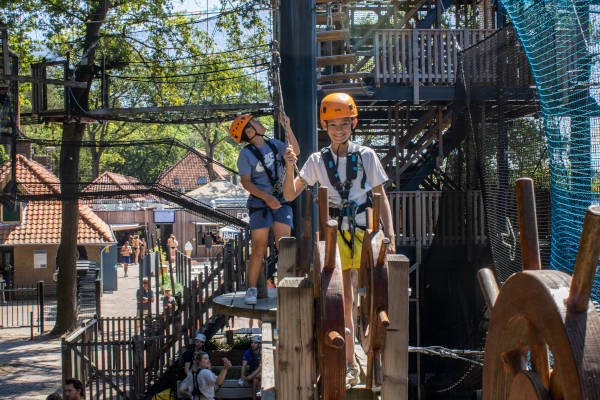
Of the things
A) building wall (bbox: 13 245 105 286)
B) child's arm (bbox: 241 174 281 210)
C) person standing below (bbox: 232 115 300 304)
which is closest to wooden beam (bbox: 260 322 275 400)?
person standing below (bbox: 232 115 300 304)

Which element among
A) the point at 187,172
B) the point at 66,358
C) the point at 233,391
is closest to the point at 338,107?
the point at 233,391

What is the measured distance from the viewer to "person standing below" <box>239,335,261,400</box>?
437 inches

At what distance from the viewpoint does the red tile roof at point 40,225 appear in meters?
27.3

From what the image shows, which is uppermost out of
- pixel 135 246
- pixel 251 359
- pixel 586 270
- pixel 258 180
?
pixel 258 180

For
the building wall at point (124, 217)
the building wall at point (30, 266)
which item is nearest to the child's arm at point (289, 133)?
the building wall at point (30, 266)

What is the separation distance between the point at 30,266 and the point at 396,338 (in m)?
27.7

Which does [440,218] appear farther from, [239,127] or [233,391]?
[239,127]

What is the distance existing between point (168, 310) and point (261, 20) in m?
11.0

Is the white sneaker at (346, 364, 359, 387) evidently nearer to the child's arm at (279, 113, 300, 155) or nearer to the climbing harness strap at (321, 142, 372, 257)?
the climbing harness strap at (321, 142, 372, 257)

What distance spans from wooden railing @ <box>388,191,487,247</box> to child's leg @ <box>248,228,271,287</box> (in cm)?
497

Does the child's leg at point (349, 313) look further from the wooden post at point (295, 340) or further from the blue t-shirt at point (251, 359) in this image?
the blue t-shirt at point (251, 359)

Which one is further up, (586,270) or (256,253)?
(586,270)

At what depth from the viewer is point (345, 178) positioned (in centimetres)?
438

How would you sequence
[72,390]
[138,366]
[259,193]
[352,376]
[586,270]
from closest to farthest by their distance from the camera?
[586,270] < [352,376] < [259,193] < [72,390] < [138,366]
